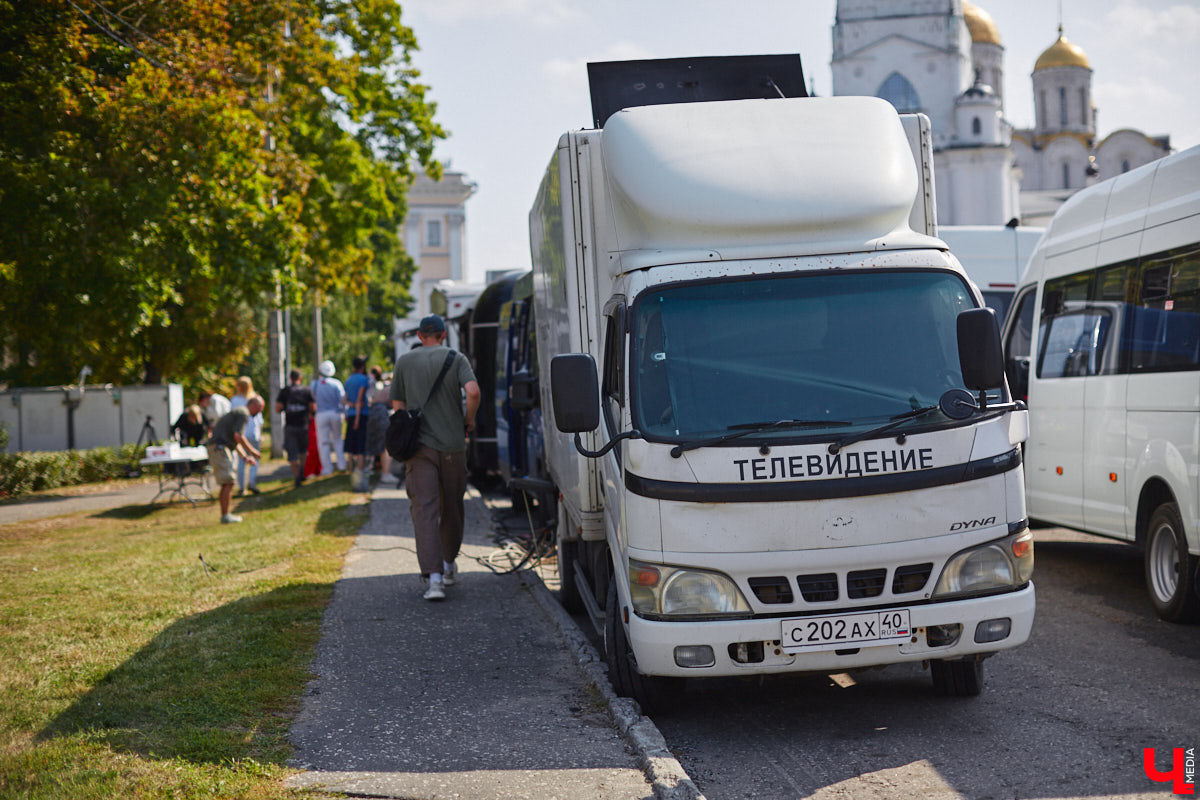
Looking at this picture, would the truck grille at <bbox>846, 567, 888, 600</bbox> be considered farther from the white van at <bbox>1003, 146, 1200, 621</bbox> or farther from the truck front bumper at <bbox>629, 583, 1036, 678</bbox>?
the white van at <bbox>1003, 146, 1200, 621</bbox>

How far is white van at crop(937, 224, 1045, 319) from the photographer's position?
15352 millimetres

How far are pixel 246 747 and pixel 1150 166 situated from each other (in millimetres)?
6763

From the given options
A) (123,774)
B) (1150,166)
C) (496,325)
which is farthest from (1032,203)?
(123,774)

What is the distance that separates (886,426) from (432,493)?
4.49m

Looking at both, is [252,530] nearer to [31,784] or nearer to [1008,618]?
[31,784]

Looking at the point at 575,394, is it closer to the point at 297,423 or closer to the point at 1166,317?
the point at 1166,317

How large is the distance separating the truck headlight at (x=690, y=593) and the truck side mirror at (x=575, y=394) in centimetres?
72

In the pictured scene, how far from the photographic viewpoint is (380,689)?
687 centimetres

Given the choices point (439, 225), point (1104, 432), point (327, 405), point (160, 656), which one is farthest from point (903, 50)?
point (160, 656)

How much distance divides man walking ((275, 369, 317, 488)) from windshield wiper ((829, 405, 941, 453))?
1631cm

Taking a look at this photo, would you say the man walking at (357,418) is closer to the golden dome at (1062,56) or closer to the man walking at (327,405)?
the man walking at (327,405)

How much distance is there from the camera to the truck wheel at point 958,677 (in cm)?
631

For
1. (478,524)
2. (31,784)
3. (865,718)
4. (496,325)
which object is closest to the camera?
(31,784)

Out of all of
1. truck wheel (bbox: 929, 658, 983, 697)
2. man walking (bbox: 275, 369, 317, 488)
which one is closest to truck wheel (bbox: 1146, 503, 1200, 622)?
truck wheel (bbox: 929, 658, 983, 697)
